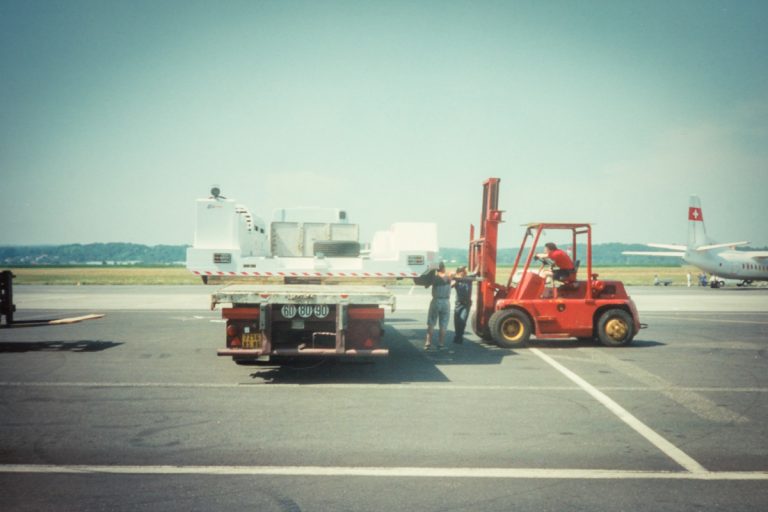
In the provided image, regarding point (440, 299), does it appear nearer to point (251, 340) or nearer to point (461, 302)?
point (461, 302)

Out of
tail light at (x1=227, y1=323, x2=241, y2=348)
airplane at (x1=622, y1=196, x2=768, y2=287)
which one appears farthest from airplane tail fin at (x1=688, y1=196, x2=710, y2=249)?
tail light at (x1=227, y1=323, x2=241, y2=348)

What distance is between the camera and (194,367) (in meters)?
9.32

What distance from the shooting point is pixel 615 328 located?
11.6m

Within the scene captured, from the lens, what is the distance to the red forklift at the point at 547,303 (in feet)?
37.5

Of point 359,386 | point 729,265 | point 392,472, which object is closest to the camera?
point 392,472

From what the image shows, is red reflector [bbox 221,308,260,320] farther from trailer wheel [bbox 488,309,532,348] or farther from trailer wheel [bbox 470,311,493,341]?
trailer wheel [bbox 470,311,493,341]

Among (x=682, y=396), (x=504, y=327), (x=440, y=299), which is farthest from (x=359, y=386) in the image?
→ (x=504, y=327)

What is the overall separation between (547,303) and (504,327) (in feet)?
3.35

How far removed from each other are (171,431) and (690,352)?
32.4 ft

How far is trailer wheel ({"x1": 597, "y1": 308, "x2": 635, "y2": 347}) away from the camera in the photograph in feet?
37.8

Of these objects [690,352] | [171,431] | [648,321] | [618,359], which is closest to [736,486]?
[171,431]

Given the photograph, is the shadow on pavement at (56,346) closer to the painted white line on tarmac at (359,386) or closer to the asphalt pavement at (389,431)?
the asphalt pavement at (389,431)

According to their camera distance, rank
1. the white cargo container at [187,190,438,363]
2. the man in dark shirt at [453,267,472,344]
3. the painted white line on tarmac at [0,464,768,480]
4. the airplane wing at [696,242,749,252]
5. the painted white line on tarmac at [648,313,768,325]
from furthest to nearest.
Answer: the airplane wing at [696,242,749,252], the painted white line on tarmac at [648,313,768,325], the man in dark shirt at [453,267,472,344], the white cargo container at [187,190,438,363], the painted white line on tarmac at [0,464,768,480]

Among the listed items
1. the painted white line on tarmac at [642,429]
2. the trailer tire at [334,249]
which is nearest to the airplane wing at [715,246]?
the painted white line on tarmac at [642,429]
